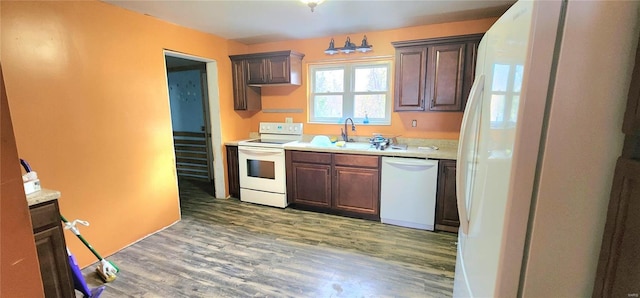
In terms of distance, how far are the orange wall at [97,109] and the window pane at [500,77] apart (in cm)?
293

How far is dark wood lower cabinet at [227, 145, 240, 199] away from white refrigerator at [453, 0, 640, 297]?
12.0 ft

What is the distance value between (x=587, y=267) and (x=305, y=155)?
9.63 ft

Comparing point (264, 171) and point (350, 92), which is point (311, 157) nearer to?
point (264, 171)

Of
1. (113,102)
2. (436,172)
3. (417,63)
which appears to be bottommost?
(436,172)

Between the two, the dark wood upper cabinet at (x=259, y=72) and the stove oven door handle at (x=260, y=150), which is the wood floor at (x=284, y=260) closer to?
the stove oven door handle at (x=260, y=150)

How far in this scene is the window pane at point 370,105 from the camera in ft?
12.1

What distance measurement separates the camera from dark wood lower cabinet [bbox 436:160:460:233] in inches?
112

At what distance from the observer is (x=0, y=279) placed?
80 centimetres

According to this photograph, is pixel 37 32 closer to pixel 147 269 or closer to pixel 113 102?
pixel 113 102

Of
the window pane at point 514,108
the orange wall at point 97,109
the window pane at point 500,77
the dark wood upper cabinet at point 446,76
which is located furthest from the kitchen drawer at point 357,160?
the window pane at point 514,108

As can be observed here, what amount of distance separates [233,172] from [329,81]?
198cm

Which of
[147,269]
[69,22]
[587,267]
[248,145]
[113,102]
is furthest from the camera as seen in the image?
[248,145]

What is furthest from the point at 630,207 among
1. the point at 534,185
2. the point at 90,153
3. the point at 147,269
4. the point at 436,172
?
the point at 90,153

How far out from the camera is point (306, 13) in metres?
2.80
